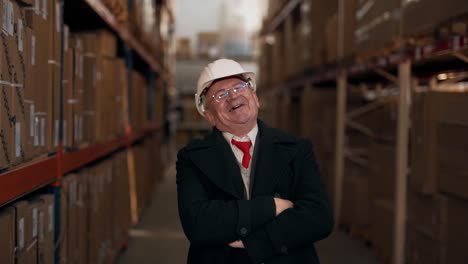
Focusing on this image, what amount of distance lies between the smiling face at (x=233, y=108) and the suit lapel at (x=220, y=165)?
62 mm

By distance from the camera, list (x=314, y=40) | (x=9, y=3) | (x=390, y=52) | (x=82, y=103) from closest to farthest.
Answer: (x=9, y=3), (x=82, y=103), (x=390, y=52), (x=314, y=40)

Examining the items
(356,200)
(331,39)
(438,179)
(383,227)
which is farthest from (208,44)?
(438,179)

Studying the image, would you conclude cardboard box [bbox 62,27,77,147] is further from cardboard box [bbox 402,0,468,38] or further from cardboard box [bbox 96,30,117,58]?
cardboard box [bbox 402,0,468,38]

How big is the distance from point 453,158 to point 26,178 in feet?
7.63

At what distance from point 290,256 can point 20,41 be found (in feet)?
3.89

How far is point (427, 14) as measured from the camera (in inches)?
130

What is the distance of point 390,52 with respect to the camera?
4012 mm

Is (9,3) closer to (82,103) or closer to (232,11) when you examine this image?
(82,103)

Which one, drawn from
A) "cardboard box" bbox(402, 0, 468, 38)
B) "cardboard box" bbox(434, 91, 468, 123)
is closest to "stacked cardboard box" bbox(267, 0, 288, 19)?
"cardboard box" bbox(402, 0, 468, 38)

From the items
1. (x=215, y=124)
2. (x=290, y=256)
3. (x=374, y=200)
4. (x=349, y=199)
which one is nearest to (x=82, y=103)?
(x=215, y=124)

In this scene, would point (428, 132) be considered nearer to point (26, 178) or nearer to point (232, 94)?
point (232, 94)

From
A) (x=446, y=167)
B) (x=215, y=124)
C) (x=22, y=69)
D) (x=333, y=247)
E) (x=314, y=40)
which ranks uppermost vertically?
(x=314, y=40)

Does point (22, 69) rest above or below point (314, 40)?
below

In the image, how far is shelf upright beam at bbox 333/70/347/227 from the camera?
543cm
